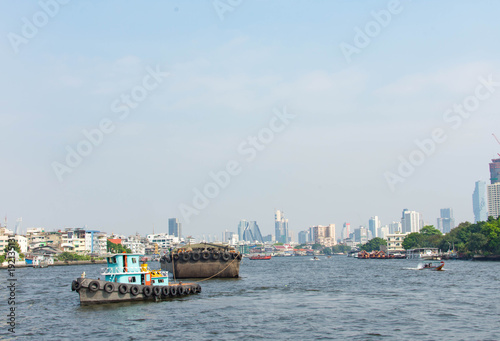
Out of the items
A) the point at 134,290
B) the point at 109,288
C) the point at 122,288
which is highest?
the point at 109,288

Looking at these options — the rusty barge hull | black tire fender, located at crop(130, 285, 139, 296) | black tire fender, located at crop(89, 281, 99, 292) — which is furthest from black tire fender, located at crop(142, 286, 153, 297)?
the rusty barge hull

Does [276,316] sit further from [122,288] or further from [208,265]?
[208,265]

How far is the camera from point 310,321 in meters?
32.6

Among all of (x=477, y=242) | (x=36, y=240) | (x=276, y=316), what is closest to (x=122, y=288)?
(x=276, y=316)

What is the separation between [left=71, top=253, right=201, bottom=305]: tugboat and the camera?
128ft

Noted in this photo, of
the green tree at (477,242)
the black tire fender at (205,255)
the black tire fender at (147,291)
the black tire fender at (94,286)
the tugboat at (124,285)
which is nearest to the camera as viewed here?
the black tire fender at (94,286)

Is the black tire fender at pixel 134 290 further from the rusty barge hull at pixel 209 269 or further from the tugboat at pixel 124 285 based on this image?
the rusty barge hull at pixel 209 269

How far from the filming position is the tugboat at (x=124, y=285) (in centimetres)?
3888

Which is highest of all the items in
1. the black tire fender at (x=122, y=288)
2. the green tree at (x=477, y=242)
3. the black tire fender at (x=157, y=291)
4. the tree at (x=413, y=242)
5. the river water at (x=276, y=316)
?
the black tire fender at (x=122, y=288)

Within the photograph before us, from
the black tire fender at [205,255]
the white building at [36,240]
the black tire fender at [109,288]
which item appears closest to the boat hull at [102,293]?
the black tire fender at [109,288]

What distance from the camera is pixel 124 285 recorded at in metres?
39.9

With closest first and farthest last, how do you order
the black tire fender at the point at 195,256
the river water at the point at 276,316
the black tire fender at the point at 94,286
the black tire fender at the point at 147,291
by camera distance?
1. the river water at the point at 276,316
2. the black tire fender at the point at 94,286
3. the black tire fender at the point at 147,291
4. the black tire fender at the point at 195,256

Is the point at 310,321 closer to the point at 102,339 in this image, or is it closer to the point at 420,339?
the point at 420,339

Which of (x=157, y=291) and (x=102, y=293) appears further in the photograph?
(x=157, y=291)
